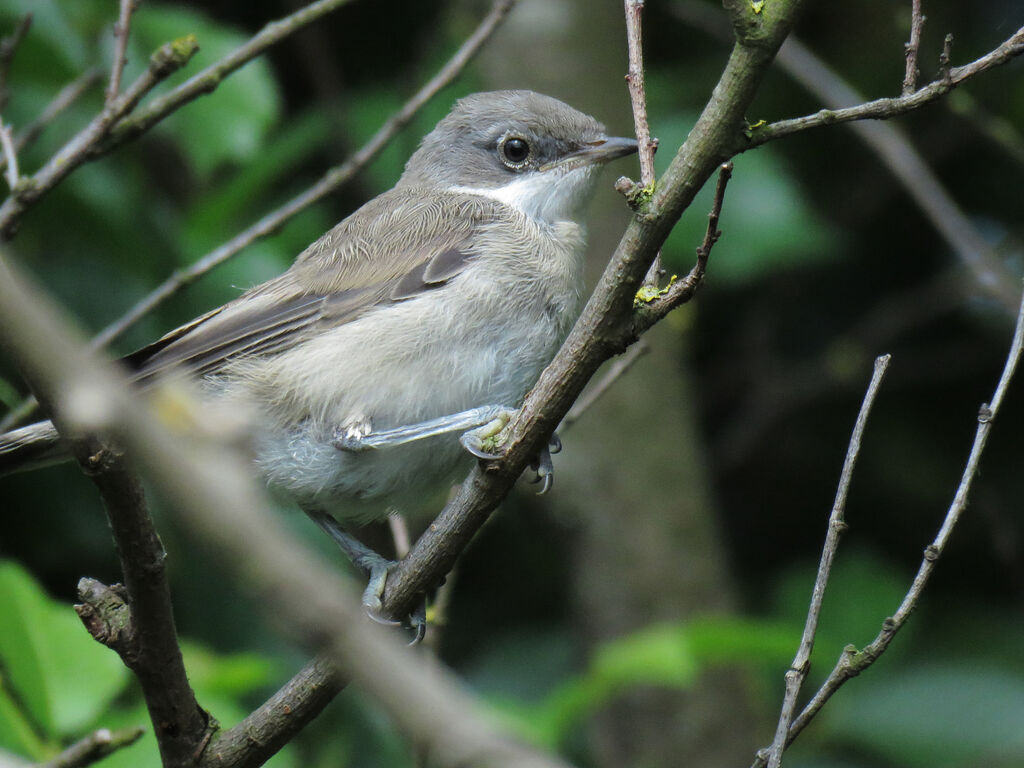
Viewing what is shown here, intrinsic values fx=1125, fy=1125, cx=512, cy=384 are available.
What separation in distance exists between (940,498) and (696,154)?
4606mm

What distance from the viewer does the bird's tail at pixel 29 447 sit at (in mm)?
3072

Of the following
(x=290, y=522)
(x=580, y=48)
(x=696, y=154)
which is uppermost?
(x=580, y=48)

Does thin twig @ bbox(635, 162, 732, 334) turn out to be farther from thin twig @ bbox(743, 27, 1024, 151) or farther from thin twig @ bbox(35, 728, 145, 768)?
thin twig @ bbox(35, 728, 145, 768)

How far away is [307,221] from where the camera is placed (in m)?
5.61

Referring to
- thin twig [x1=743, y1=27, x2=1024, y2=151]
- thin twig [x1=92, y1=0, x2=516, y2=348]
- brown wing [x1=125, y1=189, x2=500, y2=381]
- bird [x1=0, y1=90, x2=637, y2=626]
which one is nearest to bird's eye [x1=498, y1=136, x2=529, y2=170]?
bird [x1=0, y1=90, x2=637, y2=626]

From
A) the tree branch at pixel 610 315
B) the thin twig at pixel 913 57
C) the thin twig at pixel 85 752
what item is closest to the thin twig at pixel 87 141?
the tree branch at pixel 610 315

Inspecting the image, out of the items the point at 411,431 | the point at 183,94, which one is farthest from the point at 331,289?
the point at 183,94

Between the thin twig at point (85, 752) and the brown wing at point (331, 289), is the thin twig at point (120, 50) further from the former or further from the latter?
the thin twig at point (85, 752)

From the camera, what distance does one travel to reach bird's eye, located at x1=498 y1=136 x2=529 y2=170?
431cm

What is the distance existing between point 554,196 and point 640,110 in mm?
1720

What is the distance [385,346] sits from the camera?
3.47 m

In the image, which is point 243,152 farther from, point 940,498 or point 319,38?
point 940,498

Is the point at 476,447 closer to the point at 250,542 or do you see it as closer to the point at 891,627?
the point at 891,627

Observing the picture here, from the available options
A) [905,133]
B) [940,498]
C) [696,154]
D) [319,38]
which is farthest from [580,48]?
[696,154]
